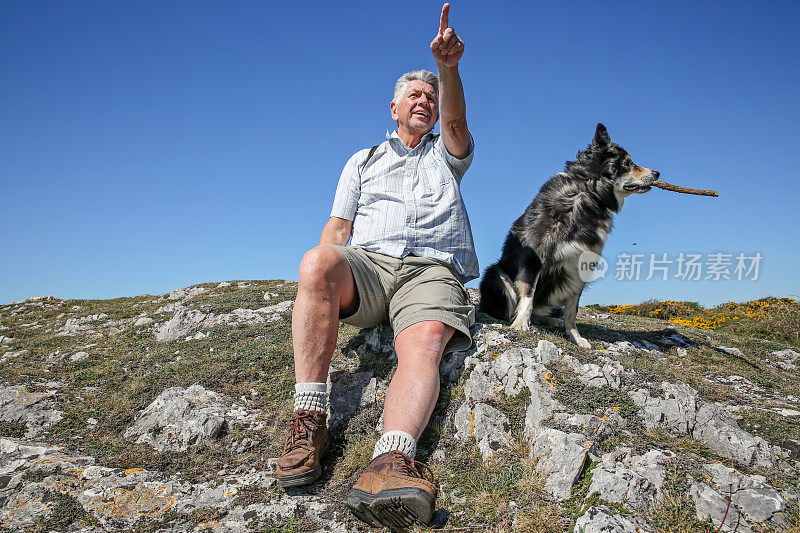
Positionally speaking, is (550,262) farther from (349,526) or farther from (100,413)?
(100,413)

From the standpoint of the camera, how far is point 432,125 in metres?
4.13

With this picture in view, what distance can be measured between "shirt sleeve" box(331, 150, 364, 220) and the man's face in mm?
552

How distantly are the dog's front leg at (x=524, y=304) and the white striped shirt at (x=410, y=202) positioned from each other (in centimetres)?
85

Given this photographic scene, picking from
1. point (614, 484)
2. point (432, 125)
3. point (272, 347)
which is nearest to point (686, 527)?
point (614, 484)

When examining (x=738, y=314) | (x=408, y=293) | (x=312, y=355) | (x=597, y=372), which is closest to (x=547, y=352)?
(x=597, y=372)

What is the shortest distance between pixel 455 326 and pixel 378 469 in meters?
1.20

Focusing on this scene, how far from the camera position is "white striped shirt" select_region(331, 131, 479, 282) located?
373cm

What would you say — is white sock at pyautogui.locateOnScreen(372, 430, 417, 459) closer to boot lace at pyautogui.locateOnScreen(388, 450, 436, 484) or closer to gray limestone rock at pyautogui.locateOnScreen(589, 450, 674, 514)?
boot lace at pyautogui.locateOnScreen(388, 450, 436, 484)

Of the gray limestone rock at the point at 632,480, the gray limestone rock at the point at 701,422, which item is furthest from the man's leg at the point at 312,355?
the gray limestone rock at the point at 701,422

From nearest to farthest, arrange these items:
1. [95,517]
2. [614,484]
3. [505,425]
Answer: [614,484] → [95,517] → [505,425]

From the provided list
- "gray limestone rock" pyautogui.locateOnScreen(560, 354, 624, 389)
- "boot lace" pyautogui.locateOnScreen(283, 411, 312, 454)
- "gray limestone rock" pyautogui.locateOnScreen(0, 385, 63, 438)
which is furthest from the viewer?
"gray limestone rock" pyautogui.locateOnScreen(0, 385, 63, 438)

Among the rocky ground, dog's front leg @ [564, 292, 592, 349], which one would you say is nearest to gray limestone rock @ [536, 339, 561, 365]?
the rocky ground

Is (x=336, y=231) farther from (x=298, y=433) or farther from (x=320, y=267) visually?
(x=298, y=433)

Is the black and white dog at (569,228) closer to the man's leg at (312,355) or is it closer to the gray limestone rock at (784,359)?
the man's leg at (312,355)
